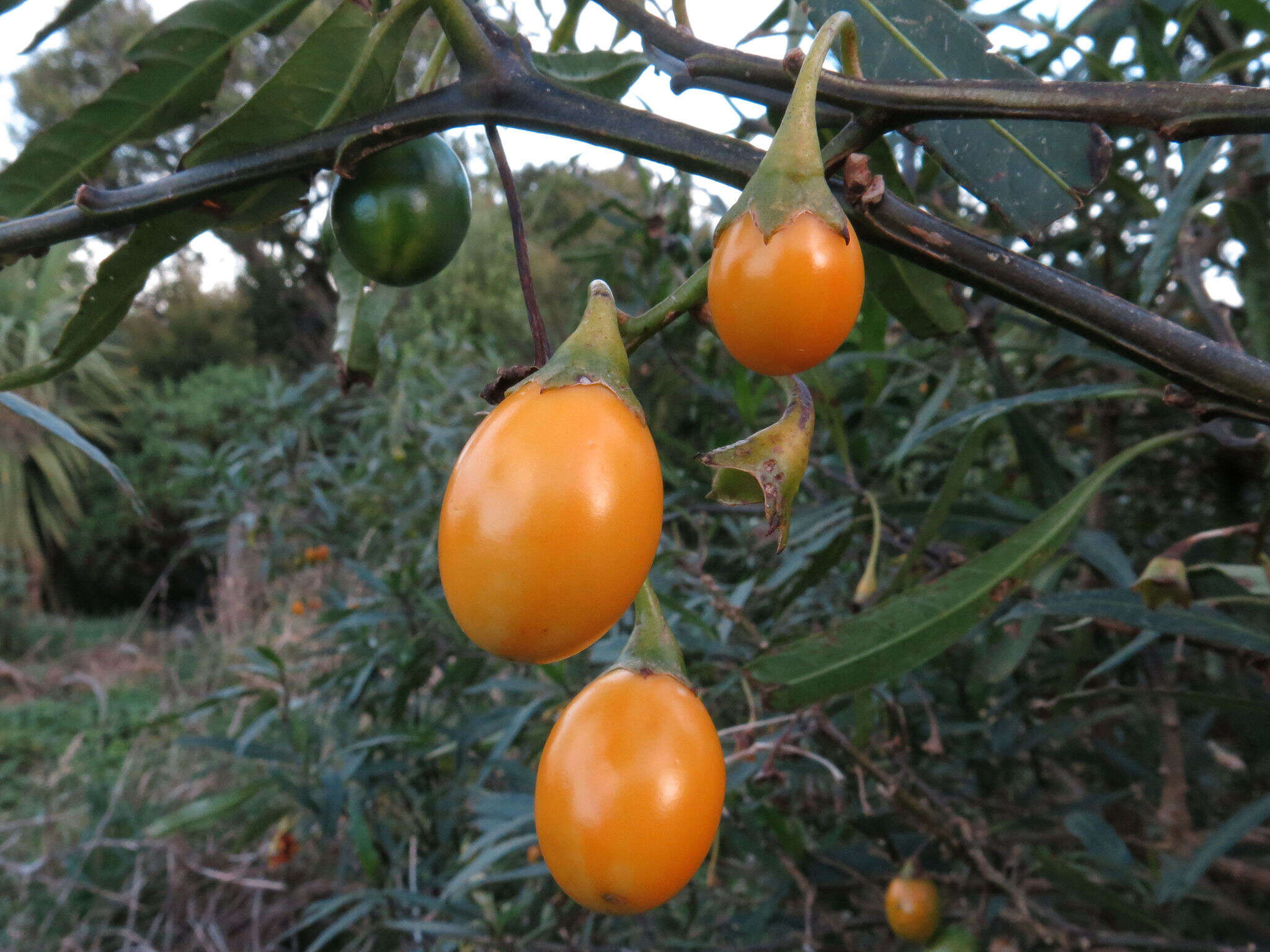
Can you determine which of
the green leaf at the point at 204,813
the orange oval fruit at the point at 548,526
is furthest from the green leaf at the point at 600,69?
the green leaf at the point at 204,813

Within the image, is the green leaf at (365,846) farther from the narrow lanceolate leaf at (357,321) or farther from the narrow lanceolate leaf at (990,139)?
the narrow lanceolate leaf at (990,139)

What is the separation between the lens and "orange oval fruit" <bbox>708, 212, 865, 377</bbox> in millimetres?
277

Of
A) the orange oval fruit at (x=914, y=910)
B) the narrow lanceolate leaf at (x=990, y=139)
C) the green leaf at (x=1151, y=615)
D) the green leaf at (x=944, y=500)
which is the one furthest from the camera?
the orange oval fruit at (x=914, y=910)

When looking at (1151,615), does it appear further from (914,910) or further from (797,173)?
(797,173)

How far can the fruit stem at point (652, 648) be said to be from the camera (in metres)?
0.38

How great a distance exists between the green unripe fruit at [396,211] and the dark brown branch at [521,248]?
10cm

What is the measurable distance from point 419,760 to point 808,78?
5.26 ft

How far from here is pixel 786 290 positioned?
28cm

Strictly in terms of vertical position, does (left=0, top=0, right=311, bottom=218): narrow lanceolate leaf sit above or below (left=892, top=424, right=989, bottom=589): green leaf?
above

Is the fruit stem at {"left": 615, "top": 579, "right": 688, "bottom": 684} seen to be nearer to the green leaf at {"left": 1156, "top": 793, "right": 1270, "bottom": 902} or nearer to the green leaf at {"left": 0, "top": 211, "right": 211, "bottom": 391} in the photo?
the green leaf at {"left": 0, "top": 211, "right": 211, "bottom": 391}

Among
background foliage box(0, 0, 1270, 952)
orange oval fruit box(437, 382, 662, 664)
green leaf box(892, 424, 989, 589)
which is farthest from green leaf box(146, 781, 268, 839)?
orange oval fruit box(437, 382, 662, 664)

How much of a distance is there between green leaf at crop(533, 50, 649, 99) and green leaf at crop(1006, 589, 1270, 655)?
54cm

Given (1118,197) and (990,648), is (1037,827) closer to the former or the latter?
(990,648)

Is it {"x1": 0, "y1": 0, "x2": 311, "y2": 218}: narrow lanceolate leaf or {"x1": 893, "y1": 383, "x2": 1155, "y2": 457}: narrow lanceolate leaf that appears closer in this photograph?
{"x1": 0, "y1": 0, "x2": 311, "y2": 218}: narrow lanceolate leaf
